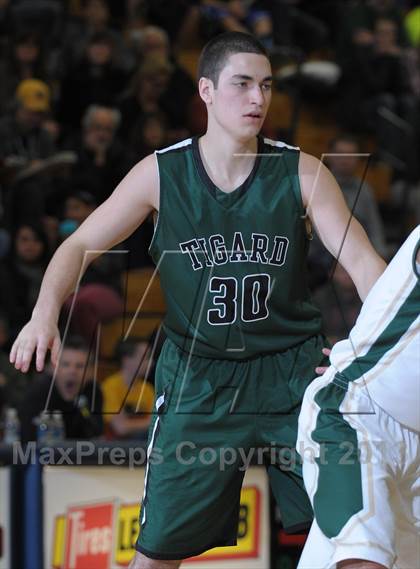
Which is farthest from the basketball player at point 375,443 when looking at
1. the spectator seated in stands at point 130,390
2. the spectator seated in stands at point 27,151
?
the spectator seated in stands at point 27,151

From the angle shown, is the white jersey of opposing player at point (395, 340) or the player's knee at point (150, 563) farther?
the player's knee at point (150, 563)

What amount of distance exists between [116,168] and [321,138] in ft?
10.1

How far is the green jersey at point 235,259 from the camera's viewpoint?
4.73 meters

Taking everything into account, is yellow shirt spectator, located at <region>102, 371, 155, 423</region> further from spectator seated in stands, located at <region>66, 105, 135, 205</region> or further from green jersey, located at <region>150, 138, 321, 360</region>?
green jersey, located at <region>150, 138, 321, 360</region>

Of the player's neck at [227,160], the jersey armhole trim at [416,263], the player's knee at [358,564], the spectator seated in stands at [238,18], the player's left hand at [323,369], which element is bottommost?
the player's knee at [358,564]

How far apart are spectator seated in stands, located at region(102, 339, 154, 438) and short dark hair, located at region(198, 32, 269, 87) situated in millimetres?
2721

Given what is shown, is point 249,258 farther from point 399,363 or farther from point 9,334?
point 9,334

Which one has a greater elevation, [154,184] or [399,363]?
[154,184]

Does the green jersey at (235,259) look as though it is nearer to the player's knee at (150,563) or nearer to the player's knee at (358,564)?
the player's knee at (150,563)

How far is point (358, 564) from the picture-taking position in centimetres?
398

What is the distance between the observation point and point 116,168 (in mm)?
9773

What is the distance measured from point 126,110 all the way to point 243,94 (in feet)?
19.8

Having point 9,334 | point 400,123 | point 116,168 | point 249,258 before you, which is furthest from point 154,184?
point 400,123

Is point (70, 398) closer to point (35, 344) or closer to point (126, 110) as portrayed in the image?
point (35, 344)
